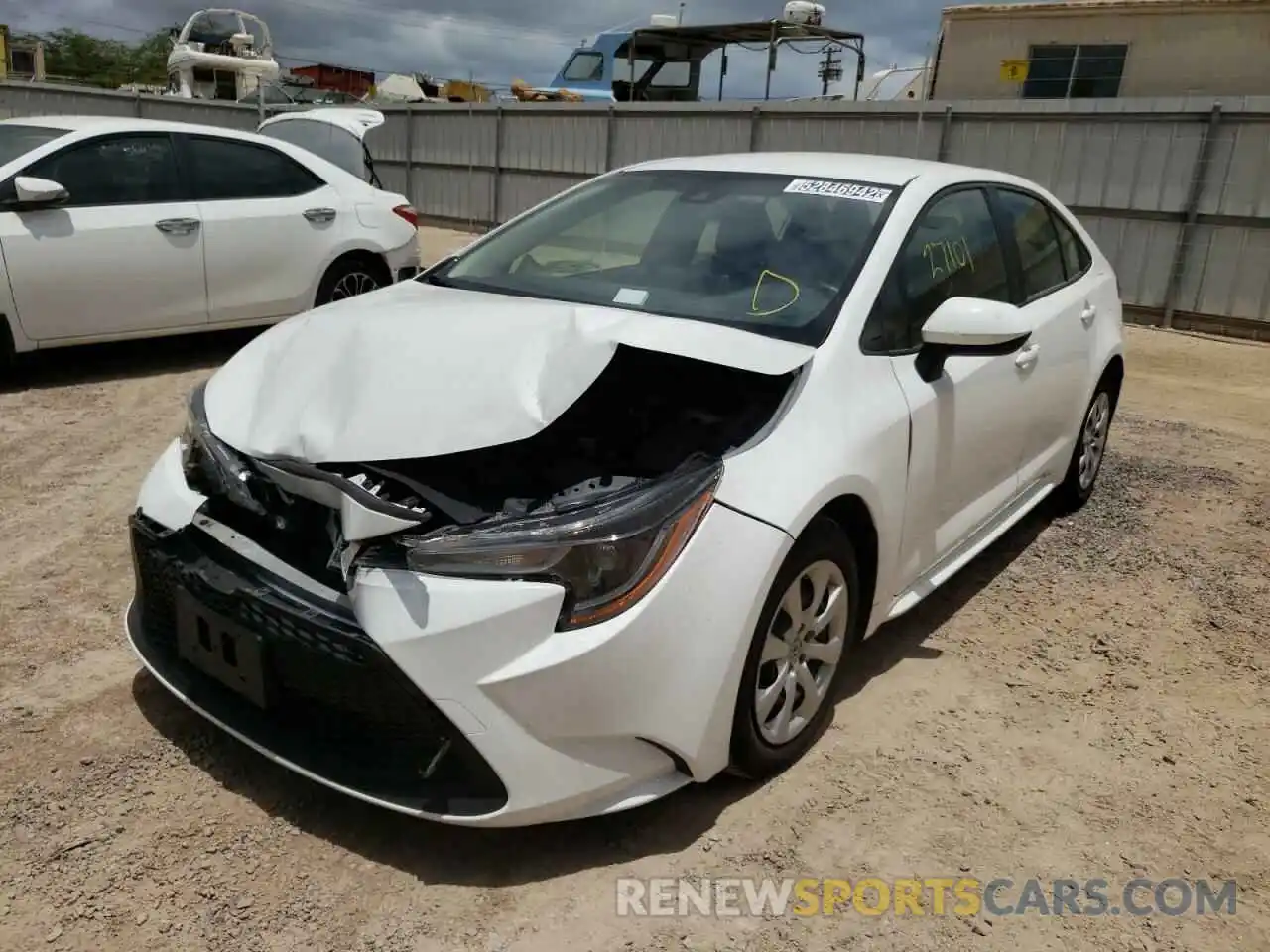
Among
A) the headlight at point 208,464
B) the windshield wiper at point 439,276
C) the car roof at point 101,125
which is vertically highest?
the car roof at point 101,125

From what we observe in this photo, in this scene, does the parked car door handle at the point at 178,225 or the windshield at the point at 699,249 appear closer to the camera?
the windshield at the point at 699,249

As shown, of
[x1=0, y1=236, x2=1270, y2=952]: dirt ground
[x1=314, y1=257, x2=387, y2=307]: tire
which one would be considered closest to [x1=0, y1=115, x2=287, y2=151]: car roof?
A: [x1=314, y1=257, x2=387, y2=307]: tire

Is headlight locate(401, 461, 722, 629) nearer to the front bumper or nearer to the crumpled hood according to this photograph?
the front bumper

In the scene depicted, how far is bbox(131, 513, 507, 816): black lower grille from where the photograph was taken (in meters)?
2.10

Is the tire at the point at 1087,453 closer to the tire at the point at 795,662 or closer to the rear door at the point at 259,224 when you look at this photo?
the tire at the point at 795,662

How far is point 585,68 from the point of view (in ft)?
59.8

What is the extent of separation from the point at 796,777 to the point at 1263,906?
1.08m

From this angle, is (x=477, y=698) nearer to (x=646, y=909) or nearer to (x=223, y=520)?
(x=646, y=909)

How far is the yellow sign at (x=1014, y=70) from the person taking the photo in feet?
51.0

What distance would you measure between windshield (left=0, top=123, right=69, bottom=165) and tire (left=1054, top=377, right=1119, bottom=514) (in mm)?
5650

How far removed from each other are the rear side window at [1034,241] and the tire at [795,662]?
67.8 inches

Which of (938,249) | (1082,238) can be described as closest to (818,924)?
(938,249)

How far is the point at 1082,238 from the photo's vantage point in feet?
15.0

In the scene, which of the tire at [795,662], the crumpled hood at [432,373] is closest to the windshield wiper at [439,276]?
the crumpled hood at [432,373]
